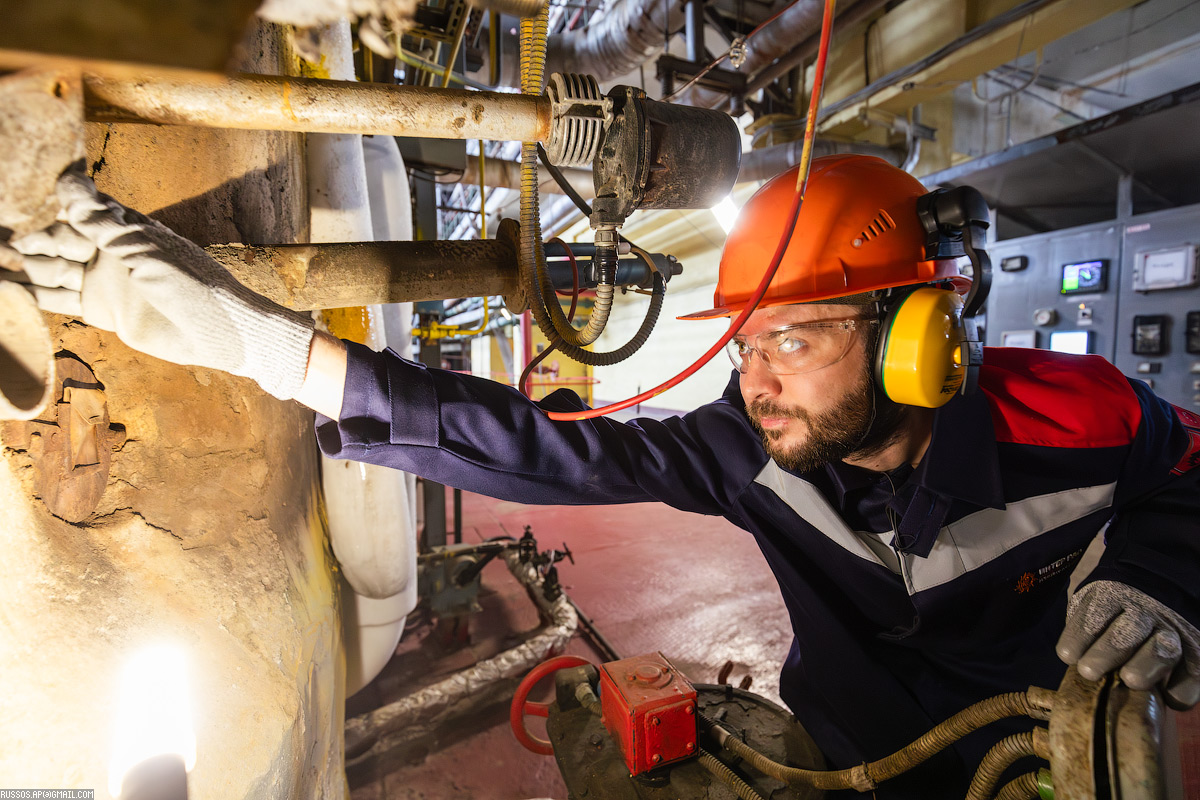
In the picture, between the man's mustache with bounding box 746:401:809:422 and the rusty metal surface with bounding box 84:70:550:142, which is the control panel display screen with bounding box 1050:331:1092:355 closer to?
the man's mustache with bounding box 746:401:809:422

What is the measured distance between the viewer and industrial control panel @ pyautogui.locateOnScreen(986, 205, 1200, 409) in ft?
10.5

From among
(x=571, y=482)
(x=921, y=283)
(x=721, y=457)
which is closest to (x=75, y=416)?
(x=571, y=482)

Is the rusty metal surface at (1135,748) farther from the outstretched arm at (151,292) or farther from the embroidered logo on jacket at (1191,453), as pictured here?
the outstretched arm at (151,292)

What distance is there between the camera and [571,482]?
117 centimetres

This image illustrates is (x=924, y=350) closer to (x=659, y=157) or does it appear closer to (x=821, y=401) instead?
(x=821, y=401)

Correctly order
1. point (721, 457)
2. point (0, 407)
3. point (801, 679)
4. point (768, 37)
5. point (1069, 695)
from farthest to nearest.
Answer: point (768, 37), point (801, 679), point (721, 457), point (1069, 695), point (0, 407)

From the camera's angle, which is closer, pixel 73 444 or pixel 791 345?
pixel 73 444

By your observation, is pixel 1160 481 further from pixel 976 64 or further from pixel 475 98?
pixel 976 64

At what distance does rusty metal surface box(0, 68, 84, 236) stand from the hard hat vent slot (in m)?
1.18

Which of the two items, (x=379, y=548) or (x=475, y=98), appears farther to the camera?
Answer: (x=379, y=548)

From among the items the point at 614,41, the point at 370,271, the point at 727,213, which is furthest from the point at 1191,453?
the point at 614,41

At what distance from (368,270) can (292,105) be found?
0.34 meters

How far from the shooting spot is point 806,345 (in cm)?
113

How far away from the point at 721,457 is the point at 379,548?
0.96 metres
